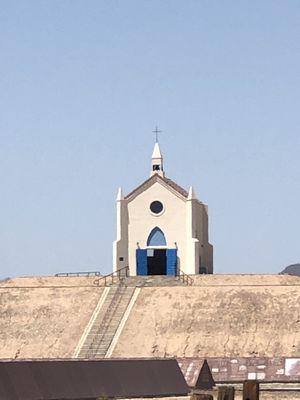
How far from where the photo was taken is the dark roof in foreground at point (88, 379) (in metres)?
41.4

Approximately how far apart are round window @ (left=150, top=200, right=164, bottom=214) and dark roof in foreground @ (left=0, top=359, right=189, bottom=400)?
1095 inches

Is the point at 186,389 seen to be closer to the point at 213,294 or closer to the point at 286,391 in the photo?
the point at 286,391

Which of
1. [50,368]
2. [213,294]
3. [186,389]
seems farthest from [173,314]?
[50,368]

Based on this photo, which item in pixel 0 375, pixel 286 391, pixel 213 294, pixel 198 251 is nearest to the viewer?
pixel 0 375

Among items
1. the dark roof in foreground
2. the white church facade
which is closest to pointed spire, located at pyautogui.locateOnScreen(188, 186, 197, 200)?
the white church facade

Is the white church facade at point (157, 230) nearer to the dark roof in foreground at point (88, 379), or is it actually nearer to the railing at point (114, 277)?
the railing at point (114, 277)

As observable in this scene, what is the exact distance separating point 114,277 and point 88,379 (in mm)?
30955

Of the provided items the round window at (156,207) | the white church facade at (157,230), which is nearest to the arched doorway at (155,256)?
the white church facade at (157,230)

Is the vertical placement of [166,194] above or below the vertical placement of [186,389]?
above

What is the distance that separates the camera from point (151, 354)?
62.8m

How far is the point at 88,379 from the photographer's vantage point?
4441cm

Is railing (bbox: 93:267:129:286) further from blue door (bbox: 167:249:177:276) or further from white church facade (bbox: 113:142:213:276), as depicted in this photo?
blue door (bbox: 167:249:177:276)

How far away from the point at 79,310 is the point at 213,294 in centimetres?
756

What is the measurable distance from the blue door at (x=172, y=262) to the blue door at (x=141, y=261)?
1.45 meters
